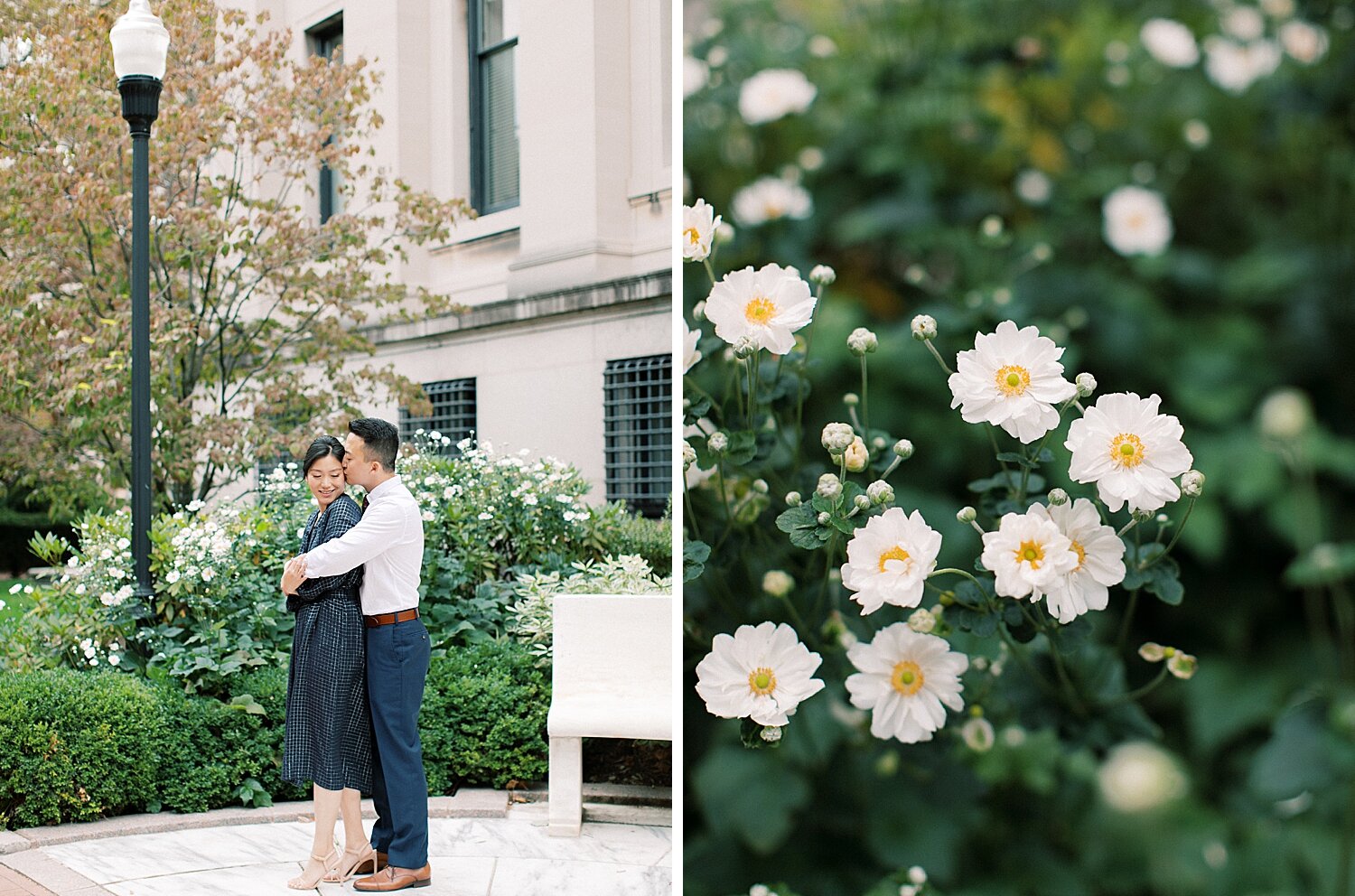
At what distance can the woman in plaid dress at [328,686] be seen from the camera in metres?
3.53

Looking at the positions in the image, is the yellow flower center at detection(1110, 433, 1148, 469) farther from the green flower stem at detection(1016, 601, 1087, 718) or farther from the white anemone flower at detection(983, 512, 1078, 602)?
the green flower stem at detection(1016, 601, 1087, 718)

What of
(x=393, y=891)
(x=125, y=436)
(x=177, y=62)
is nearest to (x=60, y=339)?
(x=125, y=436)

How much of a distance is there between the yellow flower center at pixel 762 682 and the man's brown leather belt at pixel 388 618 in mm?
2205

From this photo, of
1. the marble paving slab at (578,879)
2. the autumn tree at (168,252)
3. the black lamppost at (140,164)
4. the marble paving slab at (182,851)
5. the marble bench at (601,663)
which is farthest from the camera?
the autumn tree at (168,252)

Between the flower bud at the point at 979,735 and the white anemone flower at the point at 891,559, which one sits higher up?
the white anemone flower at the point at 891,559

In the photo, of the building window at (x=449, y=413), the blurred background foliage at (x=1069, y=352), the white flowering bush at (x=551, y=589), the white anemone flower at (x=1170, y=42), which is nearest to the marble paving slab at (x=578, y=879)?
the white flowering bush at (x=551, y=589)

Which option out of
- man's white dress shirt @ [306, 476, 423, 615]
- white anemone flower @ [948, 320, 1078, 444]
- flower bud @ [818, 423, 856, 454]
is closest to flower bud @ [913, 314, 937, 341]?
white anemone flower @ [948, 320, 1078, 444]

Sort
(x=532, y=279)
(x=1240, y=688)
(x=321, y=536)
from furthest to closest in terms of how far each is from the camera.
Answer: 1. (x=532, y=279)
2. (x=321, y=536)
3. (x=1240, y=688)

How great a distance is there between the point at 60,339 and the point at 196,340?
0.72 m

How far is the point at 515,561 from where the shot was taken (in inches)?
229

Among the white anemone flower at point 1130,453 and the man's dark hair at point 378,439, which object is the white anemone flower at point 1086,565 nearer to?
the white anemone flower at point 1130,453

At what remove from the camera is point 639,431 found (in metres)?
6.70

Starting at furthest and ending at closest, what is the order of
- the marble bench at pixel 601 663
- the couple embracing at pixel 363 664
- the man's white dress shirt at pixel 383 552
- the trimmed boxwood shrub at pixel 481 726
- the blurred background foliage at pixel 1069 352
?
the trimmed boxwood shrub at pixel 481 726 → the marble bench at pixel 601 663 → the couple embracing at pixel 363 664 → the man's white dress shirt at pixel 383 552 → the blurred background foliage at pixel 1069 352

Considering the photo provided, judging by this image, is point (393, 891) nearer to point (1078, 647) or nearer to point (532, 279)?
point (1078, 647)
